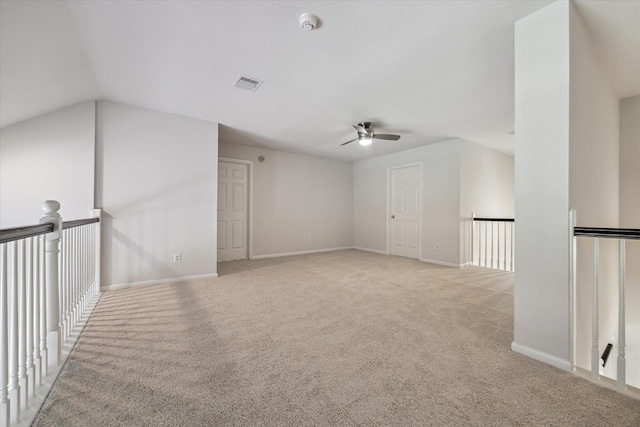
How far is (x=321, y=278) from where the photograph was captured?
3.95 meters

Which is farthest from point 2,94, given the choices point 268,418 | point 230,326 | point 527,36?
point 527,36

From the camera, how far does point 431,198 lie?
17.4 feet

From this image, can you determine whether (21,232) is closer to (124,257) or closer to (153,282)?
(124,257)

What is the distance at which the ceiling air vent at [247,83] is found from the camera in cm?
279

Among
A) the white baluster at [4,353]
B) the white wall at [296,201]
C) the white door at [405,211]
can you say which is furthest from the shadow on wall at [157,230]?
the white door at [405,211]

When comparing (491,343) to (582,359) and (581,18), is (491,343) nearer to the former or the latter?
(582,359)

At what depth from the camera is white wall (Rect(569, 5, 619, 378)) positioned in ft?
6.03

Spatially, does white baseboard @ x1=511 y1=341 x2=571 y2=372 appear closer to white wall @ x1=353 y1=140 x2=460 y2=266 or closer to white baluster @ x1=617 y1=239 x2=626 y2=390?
white baluster @ x1=617 y1=239 x2=626 y2=390

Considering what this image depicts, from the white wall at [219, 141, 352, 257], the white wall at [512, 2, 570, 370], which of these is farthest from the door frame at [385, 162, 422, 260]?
the white wall at [512, 2, 570, 370]

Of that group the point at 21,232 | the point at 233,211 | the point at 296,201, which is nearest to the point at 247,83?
the point at 21,232

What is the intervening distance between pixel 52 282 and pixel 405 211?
5518 mm

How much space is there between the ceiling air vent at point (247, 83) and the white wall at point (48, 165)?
6.76ft

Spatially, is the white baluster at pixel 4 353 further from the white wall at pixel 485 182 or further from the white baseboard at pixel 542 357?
the white wall at pixel 485 182

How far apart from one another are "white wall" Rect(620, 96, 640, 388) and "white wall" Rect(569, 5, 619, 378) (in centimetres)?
53
